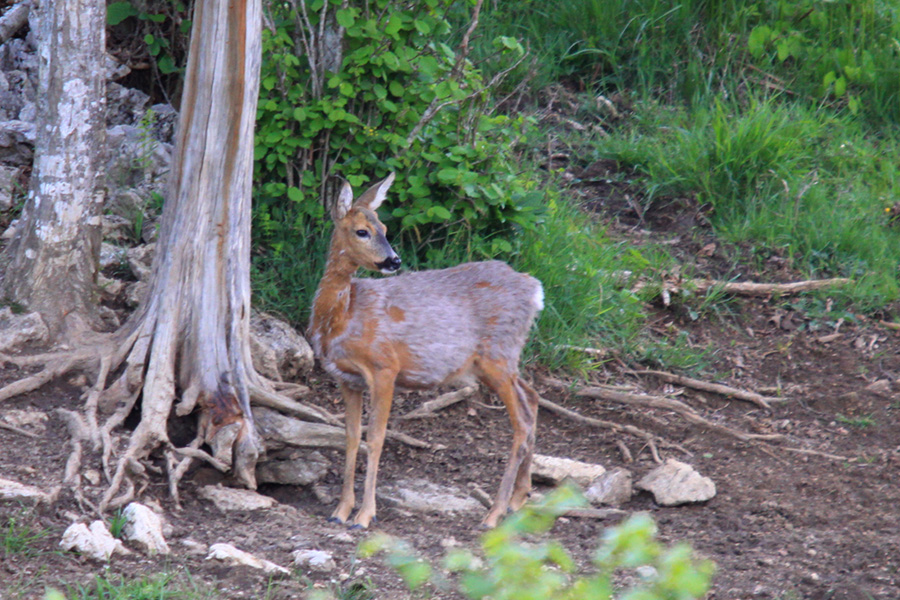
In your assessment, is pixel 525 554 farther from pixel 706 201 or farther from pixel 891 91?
pixel 891 91

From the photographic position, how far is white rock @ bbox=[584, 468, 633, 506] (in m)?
5.46

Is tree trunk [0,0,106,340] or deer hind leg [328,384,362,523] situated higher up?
tree trunk [0,0,106,340]

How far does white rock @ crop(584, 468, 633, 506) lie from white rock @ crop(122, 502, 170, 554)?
2.31 meters

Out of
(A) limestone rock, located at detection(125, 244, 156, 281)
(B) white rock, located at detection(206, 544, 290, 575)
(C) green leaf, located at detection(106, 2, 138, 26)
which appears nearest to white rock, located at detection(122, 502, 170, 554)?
(B) white rock, located at detection(206, 544, 290, 575)

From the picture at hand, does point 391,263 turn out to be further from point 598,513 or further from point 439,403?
→ point 598,513

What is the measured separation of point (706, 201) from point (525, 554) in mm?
7202

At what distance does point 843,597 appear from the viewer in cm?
412

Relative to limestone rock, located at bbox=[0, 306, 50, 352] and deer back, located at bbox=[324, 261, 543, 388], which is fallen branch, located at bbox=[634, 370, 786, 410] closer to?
deer back, located at bbox=[324, 261, 543, 388]

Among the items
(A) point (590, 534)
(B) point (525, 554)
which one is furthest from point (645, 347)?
(B) point (525, 554)

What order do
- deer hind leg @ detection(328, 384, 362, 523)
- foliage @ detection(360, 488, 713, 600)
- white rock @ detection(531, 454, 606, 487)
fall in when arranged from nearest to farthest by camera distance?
foliage @ detection(360, 488, 713, 600), deer hind leg @ detection(328, 384, 362, 523), white rock @ detection(531, 454, 606, 487)

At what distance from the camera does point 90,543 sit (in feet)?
13.2

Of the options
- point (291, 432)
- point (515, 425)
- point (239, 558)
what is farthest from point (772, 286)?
point (239, 558)

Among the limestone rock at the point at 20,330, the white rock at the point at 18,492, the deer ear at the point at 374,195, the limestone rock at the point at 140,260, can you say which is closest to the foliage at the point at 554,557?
the white rock at the point at 18,492

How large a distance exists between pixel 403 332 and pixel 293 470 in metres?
1.01
